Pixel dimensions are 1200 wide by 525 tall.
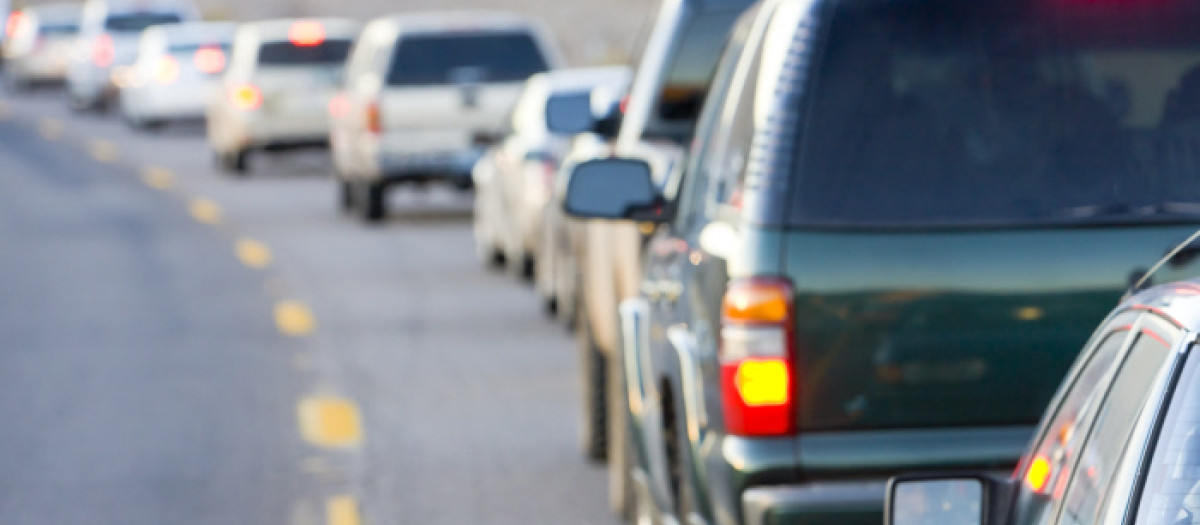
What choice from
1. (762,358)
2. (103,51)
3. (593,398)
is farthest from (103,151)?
(762,358)

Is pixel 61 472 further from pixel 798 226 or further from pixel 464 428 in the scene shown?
pixel 798 226

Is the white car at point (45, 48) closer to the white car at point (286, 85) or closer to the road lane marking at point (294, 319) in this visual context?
the white car at point (286, 85)

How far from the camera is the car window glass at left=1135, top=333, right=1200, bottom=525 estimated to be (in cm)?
296

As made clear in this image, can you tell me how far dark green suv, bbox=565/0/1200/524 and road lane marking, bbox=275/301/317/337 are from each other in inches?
368

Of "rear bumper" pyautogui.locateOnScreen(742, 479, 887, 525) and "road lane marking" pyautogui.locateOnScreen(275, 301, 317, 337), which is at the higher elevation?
"rear bumper" pyautogui.locateOnScreen(742, 479, 887, 525)

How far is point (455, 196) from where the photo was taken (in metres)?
25.5

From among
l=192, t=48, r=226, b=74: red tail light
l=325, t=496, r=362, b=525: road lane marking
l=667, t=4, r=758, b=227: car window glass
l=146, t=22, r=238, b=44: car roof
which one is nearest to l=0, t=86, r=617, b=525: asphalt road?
l=325, t=496, r=362, b=525: road lane marking

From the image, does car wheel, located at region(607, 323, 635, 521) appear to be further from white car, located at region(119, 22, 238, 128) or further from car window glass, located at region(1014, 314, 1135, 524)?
white car, located at region(119, 22, 238, 128)

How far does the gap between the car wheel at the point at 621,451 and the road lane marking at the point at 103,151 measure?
2552 centimetres

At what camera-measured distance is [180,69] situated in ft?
122

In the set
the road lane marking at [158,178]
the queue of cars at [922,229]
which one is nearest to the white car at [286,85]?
the road lane marking at [158,178]

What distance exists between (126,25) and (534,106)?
3085 cm

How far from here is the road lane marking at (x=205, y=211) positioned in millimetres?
23422

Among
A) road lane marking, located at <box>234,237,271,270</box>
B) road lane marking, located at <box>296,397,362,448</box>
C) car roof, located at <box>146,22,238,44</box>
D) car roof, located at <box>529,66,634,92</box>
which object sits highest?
car roof, located at <box>529,66,634,92</box>
